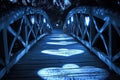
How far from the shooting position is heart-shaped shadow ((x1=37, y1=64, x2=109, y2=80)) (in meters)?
3.59

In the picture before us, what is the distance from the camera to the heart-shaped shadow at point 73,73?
359 centimetres

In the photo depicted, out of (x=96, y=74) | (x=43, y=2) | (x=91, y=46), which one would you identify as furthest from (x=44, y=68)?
(x=43, y=2)

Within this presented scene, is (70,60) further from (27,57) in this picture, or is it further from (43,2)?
(43,2)

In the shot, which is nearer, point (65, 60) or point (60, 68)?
point (60, 68)

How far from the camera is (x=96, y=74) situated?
3.74 meters

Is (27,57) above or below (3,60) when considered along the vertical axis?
below

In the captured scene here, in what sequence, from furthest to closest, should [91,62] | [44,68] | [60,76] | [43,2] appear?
[43,2], [91,62], [44,68], [60,76]

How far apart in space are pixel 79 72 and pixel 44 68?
649 mm

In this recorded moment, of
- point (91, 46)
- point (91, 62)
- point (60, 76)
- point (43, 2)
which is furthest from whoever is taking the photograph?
point (43, 2)

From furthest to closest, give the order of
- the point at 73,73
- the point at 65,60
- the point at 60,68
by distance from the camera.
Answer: the point at 65,60, the point at 60,68, the point at 73,73

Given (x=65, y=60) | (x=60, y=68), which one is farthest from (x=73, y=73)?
(x=65, y=60)

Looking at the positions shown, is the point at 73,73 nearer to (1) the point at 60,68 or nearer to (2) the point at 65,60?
(1) the point at 60,68

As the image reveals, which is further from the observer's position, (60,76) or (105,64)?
→ (105,64)

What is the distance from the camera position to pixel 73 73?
3.80 metres
